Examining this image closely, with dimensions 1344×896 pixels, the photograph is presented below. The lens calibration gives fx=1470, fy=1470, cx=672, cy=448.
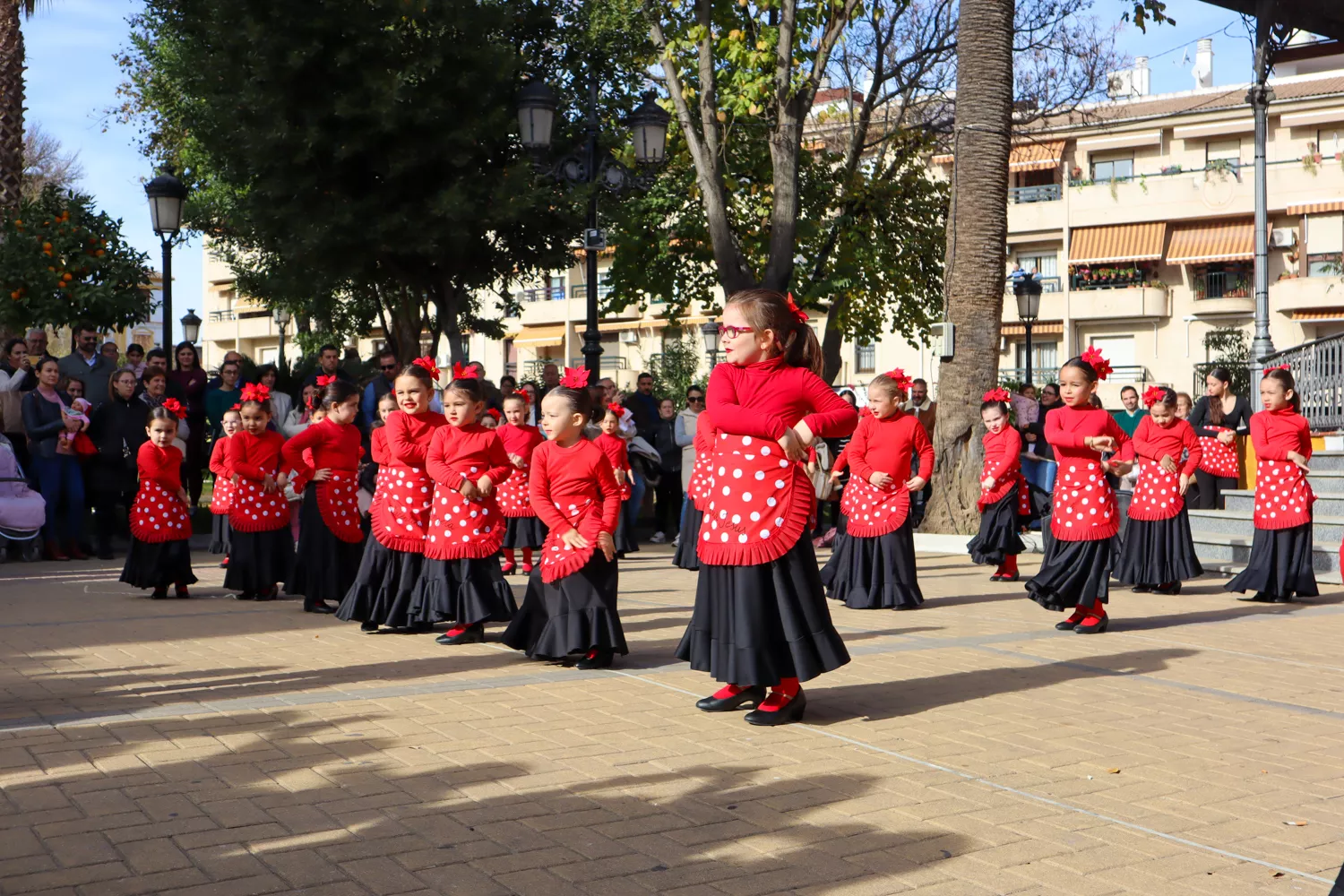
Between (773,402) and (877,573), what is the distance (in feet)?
17.1

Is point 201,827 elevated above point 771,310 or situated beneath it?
situated beneath

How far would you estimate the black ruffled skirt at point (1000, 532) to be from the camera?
44.2 ft

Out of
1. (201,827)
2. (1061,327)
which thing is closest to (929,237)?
(1061,327)

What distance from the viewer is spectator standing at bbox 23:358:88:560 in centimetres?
1499

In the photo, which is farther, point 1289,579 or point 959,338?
point 959,338

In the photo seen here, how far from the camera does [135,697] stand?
716 cm

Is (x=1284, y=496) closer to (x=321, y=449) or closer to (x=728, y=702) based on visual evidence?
(x=728, y=702)

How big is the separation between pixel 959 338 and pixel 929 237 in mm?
15817

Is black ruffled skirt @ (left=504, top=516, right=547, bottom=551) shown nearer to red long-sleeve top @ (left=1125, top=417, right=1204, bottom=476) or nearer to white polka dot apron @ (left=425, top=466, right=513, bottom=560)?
white polka dot apron @ (left=425, top=466, right=513, bottom=560)

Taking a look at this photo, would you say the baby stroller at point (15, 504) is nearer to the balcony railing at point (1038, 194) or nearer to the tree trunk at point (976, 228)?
the tree trunk at point (976, 228)

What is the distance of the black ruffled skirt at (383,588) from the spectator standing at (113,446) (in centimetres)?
678

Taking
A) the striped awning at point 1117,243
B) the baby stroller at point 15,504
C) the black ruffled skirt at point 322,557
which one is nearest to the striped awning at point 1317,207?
the striped awning at point 1117,243

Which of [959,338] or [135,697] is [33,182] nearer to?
[959,338]

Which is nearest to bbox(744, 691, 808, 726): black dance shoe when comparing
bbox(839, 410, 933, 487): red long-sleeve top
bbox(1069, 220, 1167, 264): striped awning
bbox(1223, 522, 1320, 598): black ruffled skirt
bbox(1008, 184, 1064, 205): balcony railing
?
bbox(839, 410, 933, 487): red long-sleeve top
